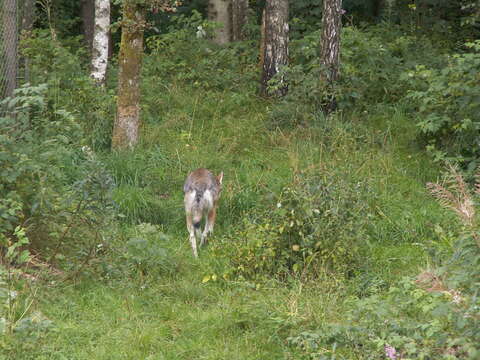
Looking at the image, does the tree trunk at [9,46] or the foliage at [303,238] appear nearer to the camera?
the foliage at [303,238]

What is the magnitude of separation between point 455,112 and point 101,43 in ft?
22.1

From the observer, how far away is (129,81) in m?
11.4

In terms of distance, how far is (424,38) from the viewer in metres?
16.5

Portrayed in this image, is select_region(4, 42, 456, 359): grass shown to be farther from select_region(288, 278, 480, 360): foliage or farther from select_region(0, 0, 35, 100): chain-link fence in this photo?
select_region(0, 0, 35, 100): chain-link fence

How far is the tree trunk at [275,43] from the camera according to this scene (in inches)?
535

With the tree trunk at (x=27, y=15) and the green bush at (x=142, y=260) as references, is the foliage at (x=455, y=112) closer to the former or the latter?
the green bush at (x=142, y=260)

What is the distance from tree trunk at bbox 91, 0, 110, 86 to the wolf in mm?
5238

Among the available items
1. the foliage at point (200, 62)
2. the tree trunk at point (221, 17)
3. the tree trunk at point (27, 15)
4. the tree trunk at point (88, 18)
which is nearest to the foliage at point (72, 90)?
the foliage at point (200, 62)

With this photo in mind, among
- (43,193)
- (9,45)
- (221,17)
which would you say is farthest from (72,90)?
(221,17)

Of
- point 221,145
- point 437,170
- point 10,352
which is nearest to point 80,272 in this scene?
point 10,352

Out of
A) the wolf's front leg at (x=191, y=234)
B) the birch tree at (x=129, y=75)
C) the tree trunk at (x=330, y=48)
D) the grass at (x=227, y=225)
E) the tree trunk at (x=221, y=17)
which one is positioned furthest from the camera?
the tree trunk at (x=221, y=17)

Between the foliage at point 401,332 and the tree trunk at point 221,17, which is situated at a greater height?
the tree trunk at point 221,17

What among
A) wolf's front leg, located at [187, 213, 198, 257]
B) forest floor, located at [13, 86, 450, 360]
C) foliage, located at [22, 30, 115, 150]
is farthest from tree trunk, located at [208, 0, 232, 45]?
wolf's front leg, located at [187, 213, 198, 257]

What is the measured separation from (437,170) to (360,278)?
3891 mm
